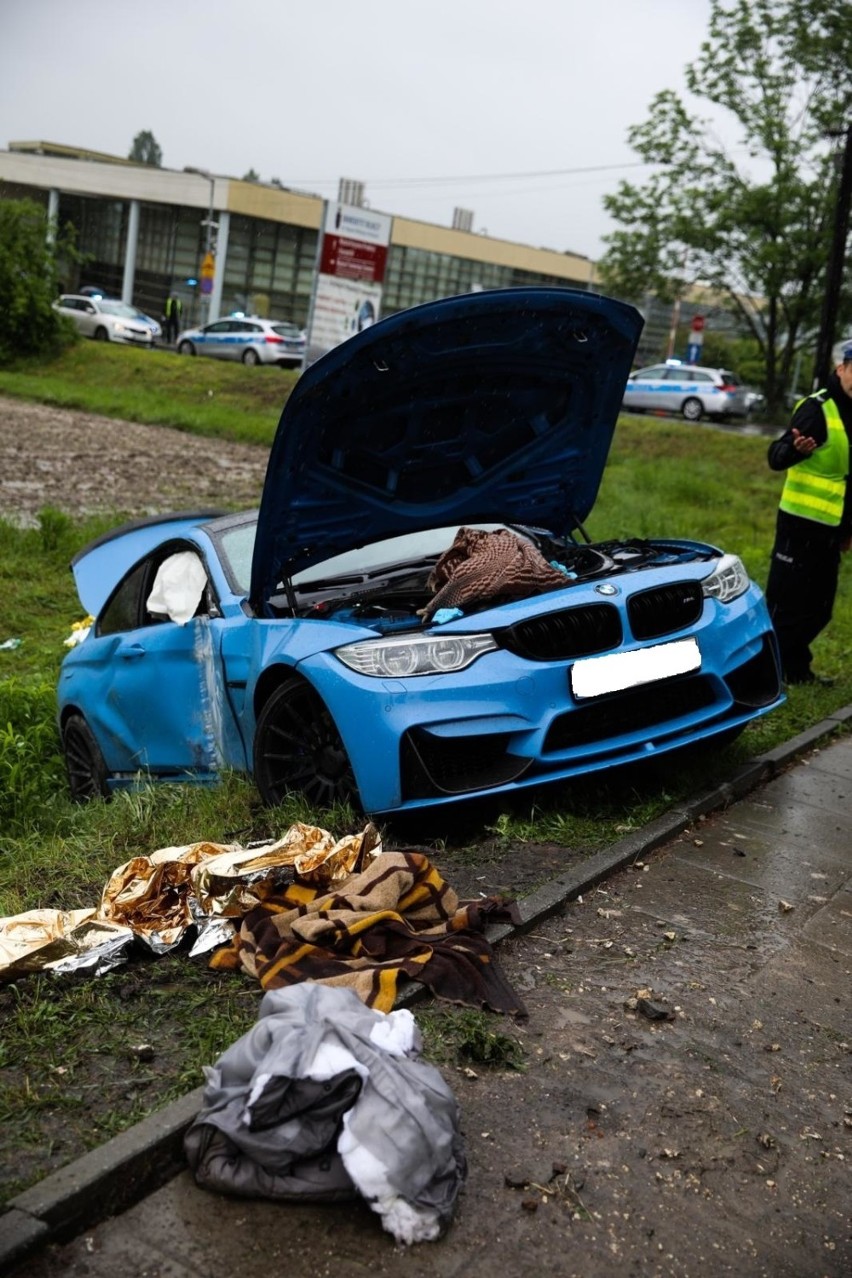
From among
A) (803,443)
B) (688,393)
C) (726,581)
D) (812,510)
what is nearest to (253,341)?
(688,393)

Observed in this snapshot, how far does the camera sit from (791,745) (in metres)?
6.71

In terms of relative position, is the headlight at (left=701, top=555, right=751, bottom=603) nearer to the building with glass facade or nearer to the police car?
the police car

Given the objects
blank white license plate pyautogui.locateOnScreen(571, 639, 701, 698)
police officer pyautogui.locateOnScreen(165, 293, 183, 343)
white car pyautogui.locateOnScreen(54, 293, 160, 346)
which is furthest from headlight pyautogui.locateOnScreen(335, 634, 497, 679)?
police officer pyautogui.locateOnScreen(165, 293, 183, 343)

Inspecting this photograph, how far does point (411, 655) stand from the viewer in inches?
189

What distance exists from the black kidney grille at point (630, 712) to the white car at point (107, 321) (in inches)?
1391

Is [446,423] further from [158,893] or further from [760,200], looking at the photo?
[760,200]

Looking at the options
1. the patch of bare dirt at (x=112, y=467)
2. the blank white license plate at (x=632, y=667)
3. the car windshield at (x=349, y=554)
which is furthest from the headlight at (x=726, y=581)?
the patch of bare dirt at (x=112, y=467)

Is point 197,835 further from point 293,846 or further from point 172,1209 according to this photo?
point 172,1209

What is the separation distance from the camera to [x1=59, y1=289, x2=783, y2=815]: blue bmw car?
4.84 m

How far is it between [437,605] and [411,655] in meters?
0.56

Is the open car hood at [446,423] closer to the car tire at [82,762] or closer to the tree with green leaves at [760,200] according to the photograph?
the car tire at [82,762]

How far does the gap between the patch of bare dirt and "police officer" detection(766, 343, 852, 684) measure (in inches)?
333

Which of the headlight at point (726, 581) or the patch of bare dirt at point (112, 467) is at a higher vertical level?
the headlight at point (726, 581)

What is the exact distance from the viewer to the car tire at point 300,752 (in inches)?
198
